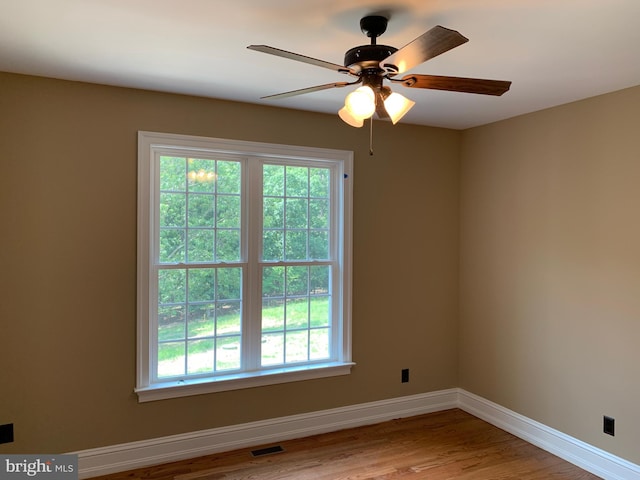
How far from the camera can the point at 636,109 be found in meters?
2.75

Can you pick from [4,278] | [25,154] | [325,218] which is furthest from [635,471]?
[25,154]

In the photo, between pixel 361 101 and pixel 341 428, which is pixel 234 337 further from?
pixel 361 101

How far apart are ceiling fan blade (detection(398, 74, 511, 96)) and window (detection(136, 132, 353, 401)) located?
1.63m

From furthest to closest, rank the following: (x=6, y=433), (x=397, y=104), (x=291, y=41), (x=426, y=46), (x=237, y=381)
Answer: (x=237, y=381), (x=6, y=433), (x=291, y=41), (x=397, y=104), (x=426, y=46)

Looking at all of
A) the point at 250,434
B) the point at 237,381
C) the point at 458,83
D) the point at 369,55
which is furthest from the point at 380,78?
the point at 250,434

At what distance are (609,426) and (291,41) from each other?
3.01 m

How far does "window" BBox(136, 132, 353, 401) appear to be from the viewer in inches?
120

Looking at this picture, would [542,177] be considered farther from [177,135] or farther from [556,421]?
[177,135]

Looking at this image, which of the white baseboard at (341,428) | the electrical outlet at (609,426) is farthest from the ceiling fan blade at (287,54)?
the electrical outlet at (609,426)

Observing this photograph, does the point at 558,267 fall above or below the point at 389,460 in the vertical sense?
above

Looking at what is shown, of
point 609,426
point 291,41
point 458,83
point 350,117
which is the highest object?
point 291,41

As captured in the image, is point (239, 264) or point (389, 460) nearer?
point (389, 460)

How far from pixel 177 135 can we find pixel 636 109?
290 cm

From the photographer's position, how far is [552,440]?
10.6 feet
